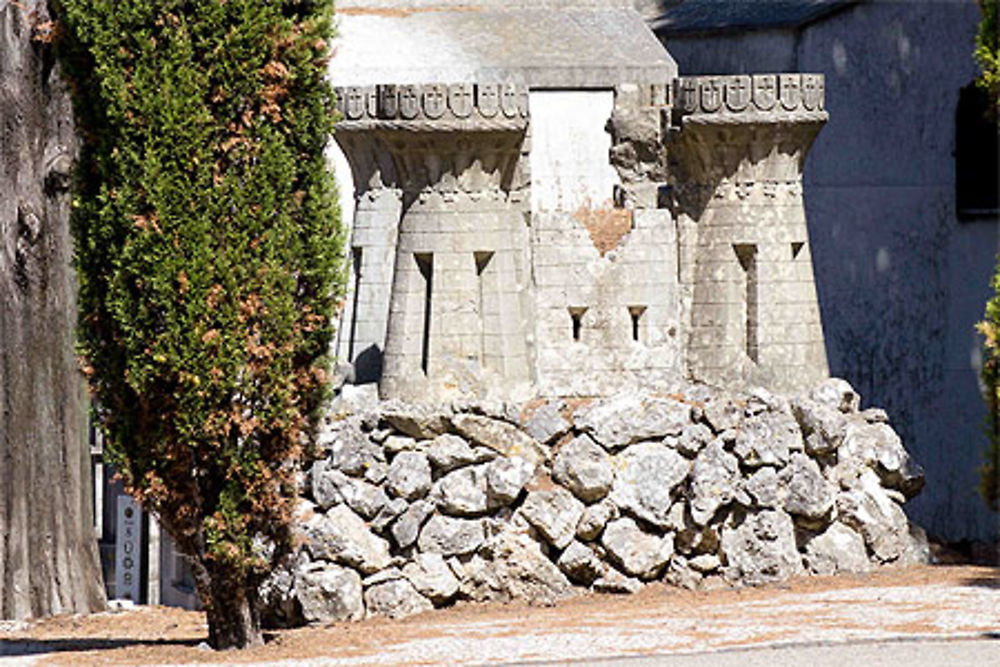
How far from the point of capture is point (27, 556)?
18984mm

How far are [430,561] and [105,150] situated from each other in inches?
175

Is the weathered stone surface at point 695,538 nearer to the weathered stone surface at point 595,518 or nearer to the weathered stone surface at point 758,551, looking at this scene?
the weathered stone surface at point 758,551

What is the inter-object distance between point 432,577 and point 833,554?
3.25m

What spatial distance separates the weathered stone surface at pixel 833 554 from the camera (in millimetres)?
18688

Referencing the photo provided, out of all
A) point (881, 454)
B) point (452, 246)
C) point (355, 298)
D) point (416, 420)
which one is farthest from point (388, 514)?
point (881, 454)

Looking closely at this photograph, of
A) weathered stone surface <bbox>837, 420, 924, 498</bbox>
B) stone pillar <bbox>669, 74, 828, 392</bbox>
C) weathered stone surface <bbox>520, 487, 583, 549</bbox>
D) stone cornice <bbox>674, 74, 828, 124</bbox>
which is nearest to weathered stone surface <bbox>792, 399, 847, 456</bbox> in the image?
weathered stone surface <bbox>837, 420, 924, 498</bbox>

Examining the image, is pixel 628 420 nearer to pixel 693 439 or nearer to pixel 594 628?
pixel 693 439

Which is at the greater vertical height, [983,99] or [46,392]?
[983,99]

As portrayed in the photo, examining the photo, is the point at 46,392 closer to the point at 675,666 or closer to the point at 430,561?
the point at 430,561

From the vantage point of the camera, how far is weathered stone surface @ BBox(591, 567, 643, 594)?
1819cm

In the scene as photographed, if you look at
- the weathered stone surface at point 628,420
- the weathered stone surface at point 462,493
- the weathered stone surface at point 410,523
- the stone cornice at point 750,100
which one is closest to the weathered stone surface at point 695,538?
the weathered stone surface at point 628,420

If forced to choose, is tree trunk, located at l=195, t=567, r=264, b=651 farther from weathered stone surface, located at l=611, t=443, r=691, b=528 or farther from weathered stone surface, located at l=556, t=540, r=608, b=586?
weathered stone surface, located at l=611, t=443, r=691, b=528

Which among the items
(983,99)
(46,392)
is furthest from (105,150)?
(983,99)

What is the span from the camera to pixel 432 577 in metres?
18.0
